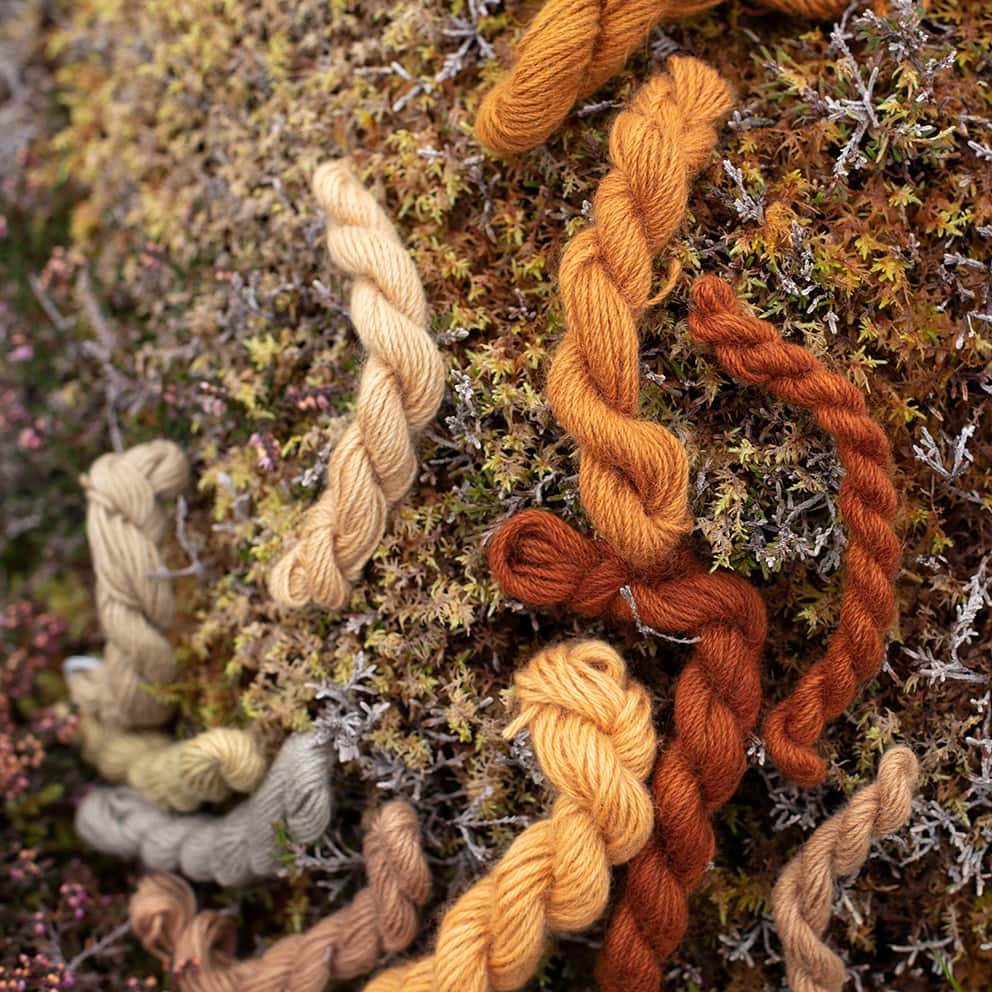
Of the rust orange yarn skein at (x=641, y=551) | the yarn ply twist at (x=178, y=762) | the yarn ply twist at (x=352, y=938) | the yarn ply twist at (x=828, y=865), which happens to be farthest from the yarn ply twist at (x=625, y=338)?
the yarn ply twist at (x=178, y=762)

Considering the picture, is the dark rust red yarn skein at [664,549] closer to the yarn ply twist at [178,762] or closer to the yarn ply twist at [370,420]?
the yarn ply twist at [370,420]

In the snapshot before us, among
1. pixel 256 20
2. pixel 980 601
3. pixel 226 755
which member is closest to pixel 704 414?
pixel 980 601

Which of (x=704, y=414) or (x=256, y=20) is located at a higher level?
(x=256, y=20)

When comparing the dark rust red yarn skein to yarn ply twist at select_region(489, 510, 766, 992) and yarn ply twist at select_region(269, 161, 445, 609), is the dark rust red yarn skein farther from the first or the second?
yarn ply twist at select_region(269, 161, 445, 609)

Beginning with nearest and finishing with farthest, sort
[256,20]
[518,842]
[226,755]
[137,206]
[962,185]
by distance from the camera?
1. [518,842]
2. [962,185]
3. [226,755]
4. [256,20]
5. [137,206]

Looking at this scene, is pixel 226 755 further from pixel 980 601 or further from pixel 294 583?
pixel 980 601

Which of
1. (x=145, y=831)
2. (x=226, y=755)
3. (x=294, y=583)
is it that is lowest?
(x=145, y=831)

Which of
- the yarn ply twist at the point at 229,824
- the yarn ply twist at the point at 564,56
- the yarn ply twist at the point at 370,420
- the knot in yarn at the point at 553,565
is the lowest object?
the yarn ply twist at the point at 229,824
